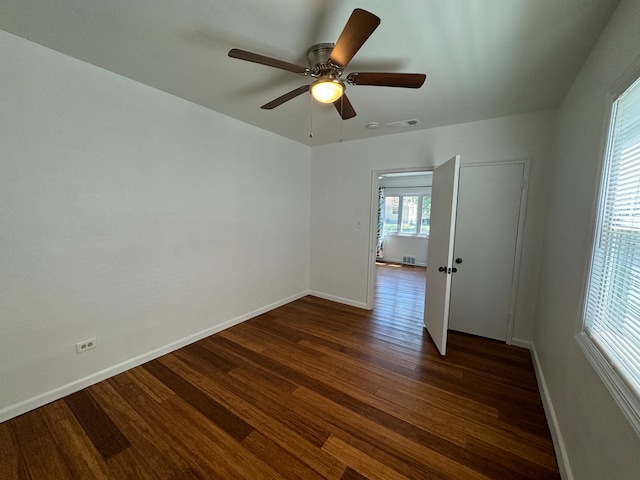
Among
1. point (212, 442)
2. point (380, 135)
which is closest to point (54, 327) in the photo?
point (212, 442)

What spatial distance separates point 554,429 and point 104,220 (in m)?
3.56

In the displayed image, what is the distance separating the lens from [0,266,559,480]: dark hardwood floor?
1.40 m

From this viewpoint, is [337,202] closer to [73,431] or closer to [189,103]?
[189,103]

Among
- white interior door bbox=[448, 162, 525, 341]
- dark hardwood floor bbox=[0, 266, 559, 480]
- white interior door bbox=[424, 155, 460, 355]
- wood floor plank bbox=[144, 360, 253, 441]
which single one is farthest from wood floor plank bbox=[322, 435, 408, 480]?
white interior door bbox=[448, 162, 525, 341]

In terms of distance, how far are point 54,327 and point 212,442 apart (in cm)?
146

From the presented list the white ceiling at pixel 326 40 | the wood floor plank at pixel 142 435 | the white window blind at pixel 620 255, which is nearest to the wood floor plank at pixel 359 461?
the wood floor plank at pixel 142 435

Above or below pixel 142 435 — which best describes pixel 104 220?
above

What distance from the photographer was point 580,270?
→ 1.48 metres

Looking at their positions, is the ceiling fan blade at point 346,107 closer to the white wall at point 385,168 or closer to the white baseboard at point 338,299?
the white wall at point 385,168

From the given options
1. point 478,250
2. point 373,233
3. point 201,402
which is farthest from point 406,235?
point 201,402

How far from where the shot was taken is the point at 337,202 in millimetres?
3877

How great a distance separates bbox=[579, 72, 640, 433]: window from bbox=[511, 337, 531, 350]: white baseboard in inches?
65.8

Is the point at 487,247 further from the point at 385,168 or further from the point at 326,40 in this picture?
the point at 326,40

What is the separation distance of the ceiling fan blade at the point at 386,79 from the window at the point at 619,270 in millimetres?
948
